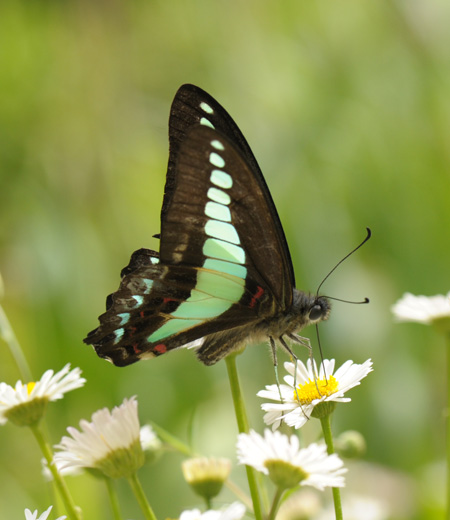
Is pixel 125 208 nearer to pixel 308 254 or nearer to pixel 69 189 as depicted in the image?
pixel 69 189

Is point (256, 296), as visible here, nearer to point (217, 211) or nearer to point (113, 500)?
point (217, 211)

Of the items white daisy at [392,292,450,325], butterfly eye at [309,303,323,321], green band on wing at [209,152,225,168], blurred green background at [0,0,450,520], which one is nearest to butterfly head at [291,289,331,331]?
butterfly eye at [309,303,323,321]

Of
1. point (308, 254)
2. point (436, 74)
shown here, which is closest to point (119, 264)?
point (308, 254)

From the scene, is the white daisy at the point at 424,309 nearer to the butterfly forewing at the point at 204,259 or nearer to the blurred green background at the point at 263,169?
the butterfly forewing at the point at 204,259

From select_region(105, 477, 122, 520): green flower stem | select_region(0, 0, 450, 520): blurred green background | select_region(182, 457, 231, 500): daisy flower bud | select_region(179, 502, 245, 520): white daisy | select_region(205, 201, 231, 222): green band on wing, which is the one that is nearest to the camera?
select_region(179, 502, 245, 520): white daisy

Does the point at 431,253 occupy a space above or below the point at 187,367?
above

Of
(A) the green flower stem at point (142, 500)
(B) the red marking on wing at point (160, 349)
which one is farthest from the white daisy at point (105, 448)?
(B) the red marking on wing at point (160, 349)

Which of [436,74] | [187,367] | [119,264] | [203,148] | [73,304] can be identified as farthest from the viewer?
[436,74]

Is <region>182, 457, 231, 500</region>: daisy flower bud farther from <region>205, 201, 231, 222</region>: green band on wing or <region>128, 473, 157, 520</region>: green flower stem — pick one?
<region>205, 201, 231, 222</region>: green band on wing
